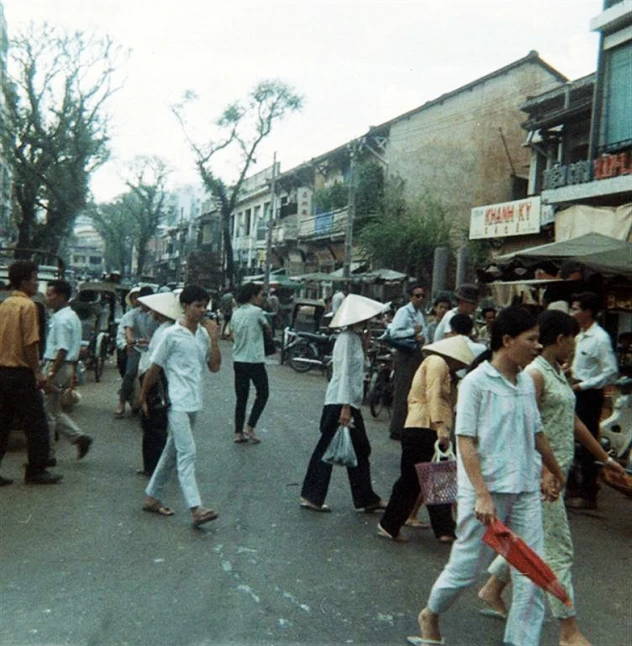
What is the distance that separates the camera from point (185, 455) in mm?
6734

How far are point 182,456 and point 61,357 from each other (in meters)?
2.66

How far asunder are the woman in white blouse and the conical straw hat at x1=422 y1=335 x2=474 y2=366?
3.49 ft

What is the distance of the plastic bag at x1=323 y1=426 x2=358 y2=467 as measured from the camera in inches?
283

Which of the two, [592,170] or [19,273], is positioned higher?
[592,170]

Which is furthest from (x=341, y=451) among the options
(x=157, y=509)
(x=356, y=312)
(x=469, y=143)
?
(x=469, y=143)

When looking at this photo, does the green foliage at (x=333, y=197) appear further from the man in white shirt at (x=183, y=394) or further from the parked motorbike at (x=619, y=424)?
the man in white shirt at (x=183, y=394)

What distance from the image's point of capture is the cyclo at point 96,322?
16.1 m

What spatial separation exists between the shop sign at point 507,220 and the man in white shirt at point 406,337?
1261cm

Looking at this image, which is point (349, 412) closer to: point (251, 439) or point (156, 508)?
point (156, 508)

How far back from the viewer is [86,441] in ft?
30.0

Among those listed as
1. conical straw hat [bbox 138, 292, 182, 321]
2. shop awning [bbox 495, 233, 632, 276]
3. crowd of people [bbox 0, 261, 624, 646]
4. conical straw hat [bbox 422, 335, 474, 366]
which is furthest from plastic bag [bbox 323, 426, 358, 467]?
shop awning [bbox 495, 233, 632, 276]

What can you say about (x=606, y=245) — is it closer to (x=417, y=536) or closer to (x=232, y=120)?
(x=417, y=536)

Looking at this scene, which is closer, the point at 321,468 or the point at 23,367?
the point at 321,468

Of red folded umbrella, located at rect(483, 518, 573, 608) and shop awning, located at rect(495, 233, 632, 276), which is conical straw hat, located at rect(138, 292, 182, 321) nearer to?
red folded umbrella, located at rect(483, 518, 573, 608)
